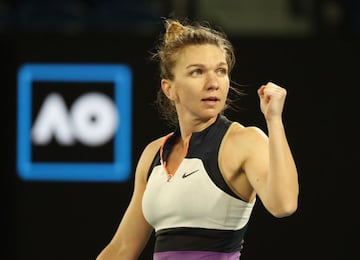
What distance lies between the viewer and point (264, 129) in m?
5.09

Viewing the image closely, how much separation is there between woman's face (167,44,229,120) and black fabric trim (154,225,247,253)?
1.15 ft

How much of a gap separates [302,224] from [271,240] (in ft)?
0.61

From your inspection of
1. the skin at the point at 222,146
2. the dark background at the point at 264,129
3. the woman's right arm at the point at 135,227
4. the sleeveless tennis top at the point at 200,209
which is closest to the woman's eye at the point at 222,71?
the skin at the point at 222,146

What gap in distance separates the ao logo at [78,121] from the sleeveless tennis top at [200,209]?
7.09 ft

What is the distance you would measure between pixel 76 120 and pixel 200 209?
7.71 feet

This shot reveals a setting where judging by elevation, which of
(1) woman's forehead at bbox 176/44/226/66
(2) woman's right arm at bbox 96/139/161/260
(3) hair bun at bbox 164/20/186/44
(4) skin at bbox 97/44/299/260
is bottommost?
(2) woman's right arm at bbox 96/139/161/260

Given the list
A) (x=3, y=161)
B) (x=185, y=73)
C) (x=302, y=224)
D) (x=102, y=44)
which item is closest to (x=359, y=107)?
(x=302, y=224)

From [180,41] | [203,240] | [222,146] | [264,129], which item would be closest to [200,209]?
[203,240]

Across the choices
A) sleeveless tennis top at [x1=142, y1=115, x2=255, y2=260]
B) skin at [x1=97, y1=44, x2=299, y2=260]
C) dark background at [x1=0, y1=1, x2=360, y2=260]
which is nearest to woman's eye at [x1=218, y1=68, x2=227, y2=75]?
skin at [x1=97, y1=44, x2=299, y2=260]

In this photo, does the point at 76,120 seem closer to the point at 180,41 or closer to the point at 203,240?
the point at 180,41

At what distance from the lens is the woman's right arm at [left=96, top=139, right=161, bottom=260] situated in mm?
3197

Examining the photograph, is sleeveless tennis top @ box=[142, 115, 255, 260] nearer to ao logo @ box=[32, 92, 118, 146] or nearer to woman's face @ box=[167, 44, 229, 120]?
woman's face @ box=[167, 44, 229, 120]

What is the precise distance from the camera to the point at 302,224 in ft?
17.0

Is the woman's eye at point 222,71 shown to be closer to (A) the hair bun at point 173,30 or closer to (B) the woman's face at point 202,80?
(B) the woman's face at point 202,80
